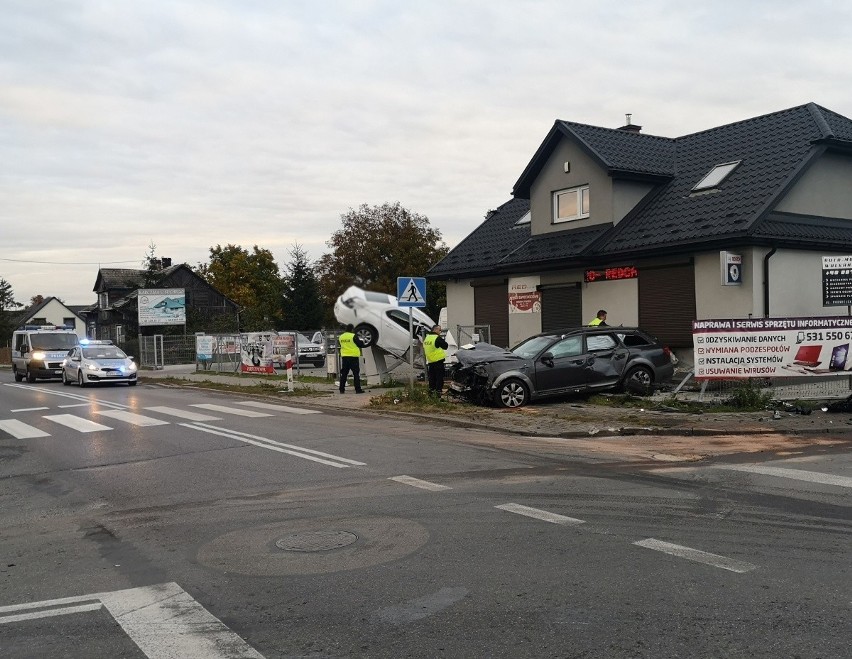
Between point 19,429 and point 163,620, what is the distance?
11384 millimetres

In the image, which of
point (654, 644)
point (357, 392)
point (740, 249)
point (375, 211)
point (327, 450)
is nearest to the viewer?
point (654, 644)

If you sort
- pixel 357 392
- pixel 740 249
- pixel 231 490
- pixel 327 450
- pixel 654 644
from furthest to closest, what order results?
1. pixel 357 392
2. pixel 740 249
3. pixel 327 450
4. pixel 231 490
5. pixel 654 644

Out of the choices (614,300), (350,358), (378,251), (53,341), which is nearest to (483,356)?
(350,358)

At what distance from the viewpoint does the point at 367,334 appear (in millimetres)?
21719

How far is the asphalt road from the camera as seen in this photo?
4258 mm

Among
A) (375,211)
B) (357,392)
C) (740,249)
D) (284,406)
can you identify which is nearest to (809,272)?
(740,249)

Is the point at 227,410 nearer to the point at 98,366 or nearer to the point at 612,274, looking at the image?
the point at 612,274

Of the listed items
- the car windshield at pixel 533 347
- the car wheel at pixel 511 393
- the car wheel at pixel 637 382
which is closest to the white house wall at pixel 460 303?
the car windshield at pixel 533 347

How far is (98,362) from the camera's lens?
27500 millimetres

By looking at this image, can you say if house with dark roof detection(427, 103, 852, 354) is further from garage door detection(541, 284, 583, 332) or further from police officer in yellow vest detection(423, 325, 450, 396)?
police officer in yellow vest detection(423, 325, 450, 396)

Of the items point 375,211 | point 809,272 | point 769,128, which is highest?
point 375,211

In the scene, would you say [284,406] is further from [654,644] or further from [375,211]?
[375,211]

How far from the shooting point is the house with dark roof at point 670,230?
1777cm

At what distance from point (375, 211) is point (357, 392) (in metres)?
37.8
